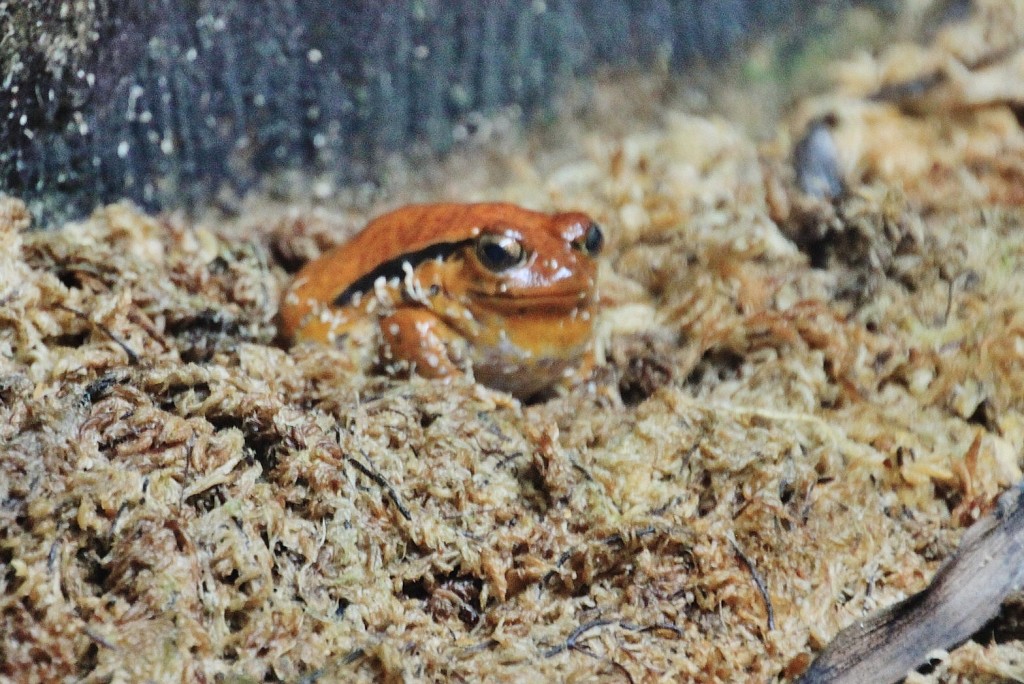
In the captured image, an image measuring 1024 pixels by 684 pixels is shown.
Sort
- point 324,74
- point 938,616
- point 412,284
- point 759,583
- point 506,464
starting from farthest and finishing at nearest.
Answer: point 324,74, point 412,284, point 506,464, point 759,583, point 938,616

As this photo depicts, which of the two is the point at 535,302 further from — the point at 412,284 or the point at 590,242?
the point at 412,284

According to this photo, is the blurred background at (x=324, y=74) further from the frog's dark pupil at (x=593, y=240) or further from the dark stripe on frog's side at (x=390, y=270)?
the frog's dark pupil at (x=593, y=240)

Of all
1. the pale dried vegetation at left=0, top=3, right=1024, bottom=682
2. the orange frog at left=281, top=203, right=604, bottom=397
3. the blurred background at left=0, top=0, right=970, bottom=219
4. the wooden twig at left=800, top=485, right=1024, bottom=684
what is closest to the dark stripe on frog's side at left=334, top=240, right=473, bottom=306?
the orange frog at left=281, top=203, right=604, bottom=397

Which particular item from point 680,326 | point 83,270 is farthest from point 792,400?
point 83,270

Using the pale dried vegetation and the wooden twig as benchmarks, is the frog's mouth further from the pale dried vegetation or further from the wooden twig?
the wooden twig

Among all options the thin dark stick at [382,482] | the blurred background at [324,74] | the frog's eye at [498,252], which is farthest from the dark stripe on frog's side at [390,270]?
the blurred background at [324,74]

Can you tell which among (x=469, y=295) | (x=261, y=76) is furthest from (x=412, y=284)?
(x=261, y=76)
